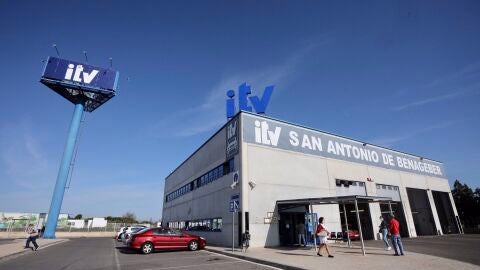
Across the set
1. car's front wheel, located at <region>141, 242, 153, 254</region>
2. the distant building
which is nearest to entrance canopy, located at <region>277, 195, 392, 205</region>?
car's front wheel, located at <region>141, 242, 153, 254</region>

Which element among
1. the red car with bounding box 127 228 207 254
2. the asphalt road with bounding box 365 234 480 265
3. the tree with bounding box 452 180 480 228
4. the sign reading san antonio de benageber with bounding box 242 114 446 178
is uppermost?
the sign reading san antonio de benageber with bounding box 242 114 446 178

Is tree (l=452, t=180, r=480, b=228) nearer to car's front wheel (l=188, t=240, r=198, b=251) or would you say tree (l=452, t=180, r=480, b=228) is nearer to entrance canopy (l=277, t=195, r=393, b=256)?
entrance canopy (l=277, t=195, r=393, b=256)

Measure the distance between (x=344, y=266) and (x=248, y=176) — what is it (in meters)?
10.4

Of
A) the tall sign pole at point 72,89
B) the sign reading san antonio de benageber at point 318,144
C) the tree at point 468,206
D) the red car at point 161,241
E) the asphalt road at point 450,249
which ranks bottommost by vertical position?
the asphalt road at point 450,249

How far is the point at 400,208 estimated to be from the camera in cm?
2886

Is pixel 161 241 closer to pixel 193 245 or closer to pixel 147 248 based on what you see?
pixel 147 248

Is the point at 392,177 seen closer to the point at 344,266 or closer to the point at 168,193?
the point at 344,266

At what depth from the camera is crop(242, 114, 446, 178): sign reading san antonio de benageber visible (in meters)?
21.0

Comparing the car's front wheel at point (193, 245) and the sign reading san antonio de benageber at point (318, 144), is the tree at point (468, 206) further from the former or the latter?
the car's front wheel at point (193, 245)

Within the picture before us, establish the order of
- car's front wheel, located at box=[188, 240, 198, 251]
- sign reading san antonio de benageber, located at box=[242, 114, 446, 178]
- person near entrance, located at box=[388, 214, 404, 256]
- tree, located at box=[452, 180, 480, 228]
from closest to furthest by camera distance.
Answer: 1. person near entrance, located at box=[388, 214, 404, 256]
2. car's front wheel, located at box=[188, 240, 198, 251]
3. sign reading san antonio de benageber, located at box=[242, 114, 446, 178]
4. tree, located at box=[452, 180, 480, 228]

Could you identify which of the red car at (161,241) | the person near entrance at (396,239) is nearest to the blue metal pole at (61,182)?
→ the red car at (161,241)

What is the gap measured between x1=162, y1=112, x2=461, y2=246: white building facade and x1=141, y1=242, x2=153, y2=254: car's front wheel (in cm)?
471

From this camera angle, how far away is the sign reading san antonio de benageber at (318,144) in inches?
828

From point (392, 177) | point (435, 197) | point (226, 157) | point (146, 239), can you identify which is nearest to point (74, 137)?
point (226, 157)
